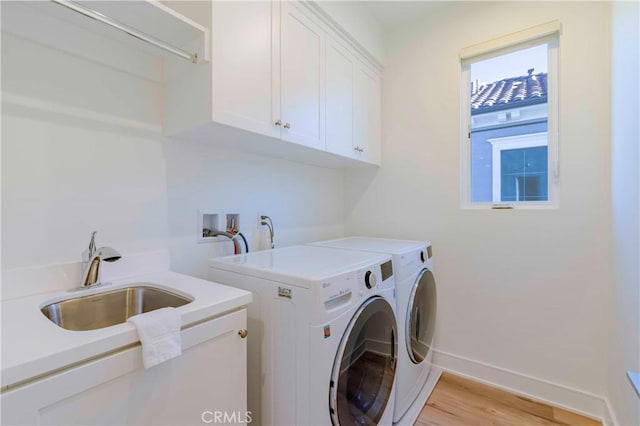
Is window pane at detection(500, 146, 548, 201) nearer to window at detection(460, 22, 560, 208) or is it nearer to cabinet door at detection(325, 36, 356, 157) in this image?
window at detection(460, 22, 560, 208)

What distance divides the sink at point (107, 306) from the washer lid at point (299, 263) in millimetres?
281

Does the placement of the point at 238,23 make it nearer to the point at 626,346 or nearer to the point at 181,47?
the point at 181,47

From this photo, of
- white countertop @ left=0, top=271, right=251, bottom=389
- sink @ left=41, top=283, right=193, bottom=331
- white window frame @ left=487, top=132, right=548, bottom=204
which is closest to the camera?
white countertop @ left=0, top=271, right=251, bottom=389

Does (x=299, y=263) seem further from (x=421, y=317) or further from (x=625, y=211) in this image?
(x=625, y=211)

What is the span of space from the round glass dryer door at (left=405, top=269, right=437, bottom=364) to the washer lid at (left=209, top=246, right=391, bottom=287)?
38cm

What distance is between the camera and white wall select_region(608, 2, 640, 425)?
3.98 feet

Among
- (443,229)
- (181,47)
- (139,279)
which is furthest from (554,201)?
(139,279)

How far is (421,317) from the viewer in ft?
5.83

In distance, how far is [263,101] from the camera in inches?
53.7

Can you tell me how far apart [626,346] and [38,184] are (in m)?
2.58

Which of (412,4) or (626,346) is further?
(412,4)

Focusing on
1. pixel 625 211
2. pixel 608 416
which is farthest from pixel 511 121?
pixel 608 416

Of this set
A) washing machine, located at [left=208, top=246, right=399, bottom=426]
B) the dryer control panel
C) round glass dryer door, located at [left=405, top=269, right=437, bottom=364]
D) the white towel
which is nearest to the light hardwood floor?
round glass dryer door, located at [left=405, top=269, right=437, bottom=364]

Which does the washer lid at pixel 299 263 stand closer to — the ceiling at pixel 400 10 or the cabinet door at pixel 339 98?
the cabinet door at pixel 339 98
